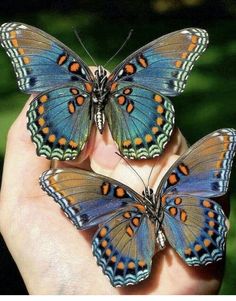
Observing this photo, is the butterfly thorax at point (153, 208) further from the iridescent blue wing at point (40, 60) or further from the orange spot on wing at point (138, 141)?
A: the iridescent blue wing at point (40, 60)

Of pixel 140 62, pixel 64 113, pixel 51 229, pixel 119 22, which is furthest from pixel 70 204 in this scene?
pixel 119 22

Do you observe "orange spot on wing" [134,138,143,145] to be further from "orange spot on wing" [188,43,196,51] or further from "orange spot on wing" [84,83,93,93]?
"orange spot on wing" [188,43,196,51]

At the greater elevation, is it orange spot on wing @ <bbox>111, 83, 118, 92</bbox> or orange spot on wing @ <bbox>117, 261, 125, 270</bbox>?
orange spot on wing @ <bbox>111, 83, 118, 92</bbox>

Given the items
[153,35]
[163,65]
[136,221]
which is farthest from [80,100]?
[153,35]

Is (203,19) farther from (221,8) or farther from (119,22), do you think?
(119,22)

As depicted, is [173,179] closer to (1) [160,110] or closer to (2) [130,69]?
(1) [160,110]

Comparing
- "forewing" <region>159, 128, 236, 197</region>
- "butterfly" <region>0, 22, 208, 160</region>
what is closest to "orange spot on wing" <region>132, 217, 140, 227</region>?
"forewing" <region>159, 128, 236, 197</region>
